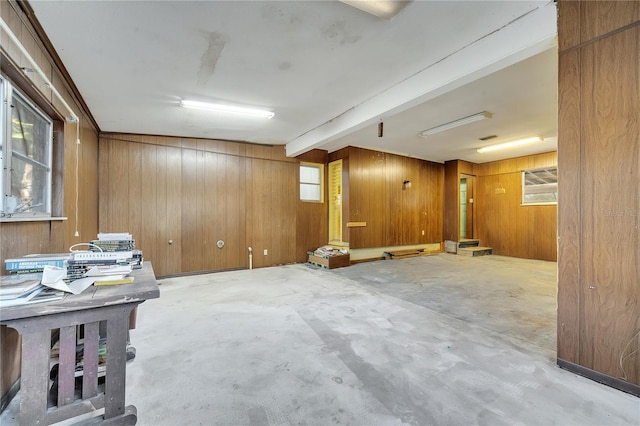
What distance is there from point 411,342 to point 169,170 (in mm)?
4963

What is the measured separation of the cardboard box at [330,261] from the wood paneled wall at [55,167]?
4.06 m

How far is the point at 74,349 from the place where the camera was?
4.77 feet

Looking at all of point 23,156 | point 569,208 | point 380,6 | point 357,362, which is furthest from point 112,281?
point 569,208

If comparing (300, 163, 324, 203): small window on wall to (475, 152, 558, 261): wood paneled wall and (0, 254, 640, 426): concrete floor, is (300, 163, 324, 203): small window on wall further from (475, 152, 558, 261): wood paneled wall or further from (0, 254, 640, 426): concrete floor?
(475, 152, 558, 261): wood paneled wall

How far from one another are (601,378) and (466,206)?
25.8 ft

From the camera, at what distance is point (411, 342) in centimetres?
253

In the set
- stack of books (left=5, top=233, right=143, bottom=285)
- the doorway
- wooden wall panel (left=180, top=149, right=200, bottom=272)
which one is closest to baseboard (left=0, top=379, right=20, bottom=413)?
stack of books (left=5, top=233, right=143, bottom=285)

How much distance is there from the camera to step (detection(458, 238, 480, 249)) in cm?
835

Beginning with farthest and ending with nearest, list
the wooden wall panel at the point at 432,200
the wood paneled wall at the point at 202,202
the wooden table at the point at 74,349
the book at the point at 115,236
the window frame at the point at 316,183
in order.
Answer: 1. the wooden wall panel at the point at 432,200
2. the window frame at the point at 316,183
3. the wood paneled wall at the point at 202,202
4. the book at the point at 115,236
5. the wooden table at the point at 74,349

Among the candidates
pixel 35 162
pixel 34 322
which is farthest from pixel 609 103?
pixel 35 162

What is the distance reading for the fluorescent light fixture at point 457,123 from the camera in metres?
4.37

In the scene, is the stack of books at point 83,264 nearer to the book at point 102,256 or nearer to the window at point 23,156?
the book at point 102,256

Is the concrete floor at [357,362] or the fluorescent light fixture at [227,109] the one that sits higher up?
the fluorescent light fixture at [227,109]

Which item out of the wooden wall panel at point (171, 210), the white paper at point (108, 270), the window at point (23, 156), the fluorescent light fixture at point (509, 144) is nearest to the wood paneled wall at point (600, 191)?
the white paper at point (108, 270)
